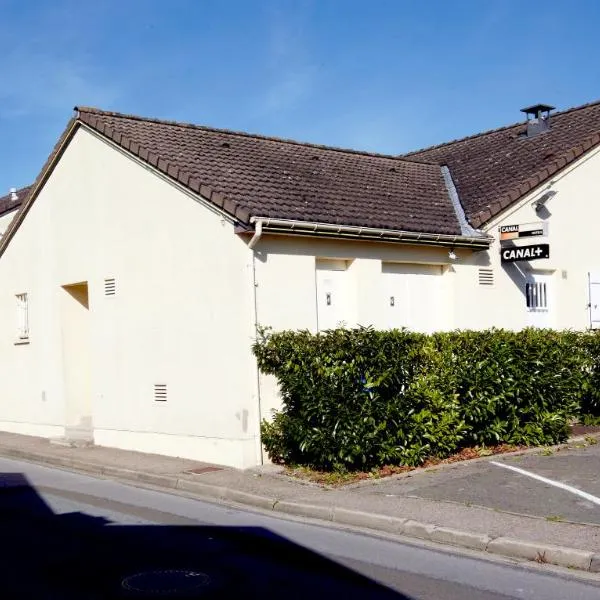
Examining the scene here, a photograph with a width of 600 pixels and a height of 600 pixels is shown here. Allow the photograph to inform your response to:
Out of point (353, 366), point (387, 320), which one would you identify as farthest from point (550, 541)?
point (387, 320)

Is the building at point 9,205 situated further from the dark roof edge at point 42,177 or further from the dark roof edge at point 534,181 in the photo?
the dark roof edge at point 534,181

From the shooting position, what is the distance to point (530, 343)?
13.2 metres

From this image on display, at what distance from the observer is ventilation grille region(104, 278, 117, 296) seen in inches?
603

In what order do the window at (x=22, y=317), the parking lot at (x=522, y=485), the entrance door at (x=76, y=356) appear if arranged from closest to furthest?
the parking lot at (x=522, y=485), the entrance door at (x=76, y=356), the window at (x=22, y=317)

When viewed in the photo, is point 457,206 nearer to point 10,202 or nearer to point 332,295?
point 332,295

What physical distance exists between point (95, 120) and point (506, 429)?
899 centimetres

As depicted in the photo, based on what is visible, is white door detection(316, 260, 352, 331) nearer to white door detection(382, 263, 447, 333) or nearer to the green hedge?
white door detection(382, 263, 447, 333)

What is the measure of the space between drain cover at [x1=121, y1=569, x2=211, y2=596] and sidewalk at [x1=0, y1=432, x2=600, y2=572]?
252 centimetres

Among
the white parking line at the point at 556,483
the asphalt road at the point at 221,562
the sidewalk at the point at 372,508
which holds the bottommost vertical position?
the asphalt road at the point at 221,562

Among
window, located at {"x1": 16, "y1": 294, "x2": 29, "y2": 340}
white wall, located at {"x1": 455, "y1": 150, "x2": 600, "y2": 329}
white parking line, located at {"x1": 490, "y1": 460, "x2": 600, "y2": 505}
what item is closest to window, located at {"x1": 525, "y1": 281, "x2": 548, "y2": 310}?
white wall, located at {"x1": 455, "y1": 150, "x2": 600, "y2": 329}

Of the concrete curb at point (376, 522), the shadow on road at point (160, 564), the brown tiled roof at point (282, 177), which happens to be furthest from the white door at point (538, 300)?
the shadow on road at point (160, 564)

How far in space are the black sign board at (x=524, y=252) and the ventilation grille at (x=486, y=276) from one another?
37cm

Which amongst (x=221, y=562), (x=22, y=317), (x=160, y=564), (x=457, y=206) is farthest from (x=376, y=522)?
(x=22, y=317)

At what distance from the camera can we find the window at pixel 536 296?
1623 cm
